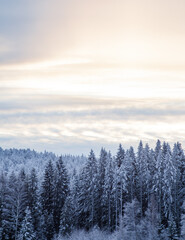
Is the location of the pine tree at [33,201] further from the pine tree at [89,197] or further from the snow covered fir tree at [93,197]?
the pine tree at [89,197]

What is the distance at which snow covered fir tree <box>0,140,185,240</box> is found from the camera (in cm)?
6306

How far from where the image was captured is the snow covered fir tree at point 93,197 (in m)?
63.1

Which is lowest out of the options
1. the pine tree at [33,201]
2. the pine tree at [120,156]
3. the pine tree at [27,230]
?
the pine tree at [27,230]

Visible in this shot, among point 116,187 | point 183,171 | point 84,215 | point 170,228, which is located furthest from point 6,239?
point 183,171

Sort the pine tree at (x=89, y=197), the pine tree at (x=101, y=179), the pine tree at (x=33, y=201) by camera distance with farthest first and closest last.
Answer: the pine tree at (x=101, y=179)
the pine tree at (x=89, y=197)
the pine tree at (x=33, y=201)

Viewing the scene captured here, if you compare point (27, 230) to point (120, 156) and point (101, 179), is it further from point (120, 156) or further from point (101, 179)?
point (120, 156)

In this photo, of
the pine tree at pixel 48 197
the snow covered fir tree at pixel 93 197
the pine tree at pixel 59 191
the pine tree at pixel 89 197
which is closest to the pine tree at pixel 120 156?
the snow covered fir tree at pixel 93 197

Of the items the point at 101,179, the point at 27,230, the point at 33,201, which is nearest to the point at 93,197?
the point at 101,179

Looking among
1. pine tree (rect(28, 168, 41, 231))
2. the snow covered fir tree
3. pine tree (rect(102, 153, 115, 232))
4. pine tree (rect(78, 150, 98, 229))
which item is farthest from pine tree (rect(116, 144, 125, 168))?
pine tree (rect(28, 168, 41, 231))

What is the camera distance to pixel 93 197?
71.5 m

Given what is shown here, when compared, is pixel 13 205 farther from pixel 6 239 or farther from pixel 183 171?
pixel 183 171

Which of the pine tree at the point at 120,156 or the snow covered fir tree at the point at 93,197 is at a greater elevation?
the pine tree at the point at 120,156

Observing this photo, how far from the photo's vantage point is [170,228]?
55.2 m

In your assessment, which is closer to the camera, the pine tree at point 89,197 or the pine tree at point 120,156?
the pine tree at point 89,197
